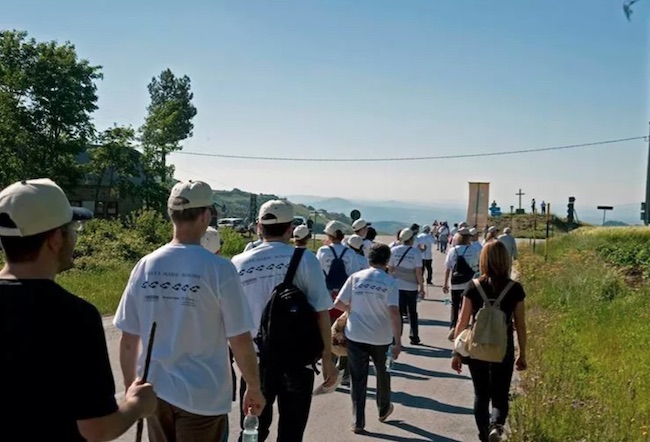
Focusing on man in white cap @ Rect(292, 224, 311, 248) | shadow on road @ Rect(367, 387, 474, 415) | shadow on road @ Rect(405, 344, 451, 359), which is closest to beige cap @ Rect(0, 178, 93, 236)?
man in white cap @ Rect(292, 224, 311, 248)

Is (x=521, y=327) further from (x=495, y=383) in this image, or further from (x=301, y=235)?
(x=301, y=235)

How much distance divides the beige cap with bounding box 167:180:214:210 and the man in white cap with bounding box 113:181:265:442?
0.60 ft

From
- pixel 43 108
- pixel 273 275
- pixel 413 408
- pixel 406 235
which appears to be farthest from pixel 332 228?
pixel 43 108

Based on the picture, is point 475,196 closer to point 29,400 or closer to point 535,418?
point 535,418

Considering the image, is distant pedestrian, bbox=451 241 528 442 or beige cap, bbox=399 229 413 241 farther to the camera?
beige cap, bbox=399 229 413 241

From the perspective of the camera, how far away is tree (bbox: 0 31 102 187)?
129ft

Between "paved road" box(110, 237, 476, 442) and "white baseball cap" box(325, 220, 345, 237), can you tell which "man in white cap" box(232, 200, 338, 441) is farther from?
"white baseball cap" box(325, 220, 345, 237)

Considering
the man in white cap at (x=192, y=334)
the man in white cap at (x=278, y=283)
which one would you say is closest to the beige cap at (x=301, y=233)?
the man in white cap at (x=278, y=283)

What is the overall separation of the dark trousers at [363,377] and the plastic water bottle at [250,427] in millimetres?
2855

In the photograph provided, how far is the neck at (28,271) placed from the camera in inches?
96.9

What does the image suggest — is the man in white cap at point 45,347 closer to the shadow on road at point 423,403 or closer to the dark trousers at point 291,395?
the dark trousers at point 291,395

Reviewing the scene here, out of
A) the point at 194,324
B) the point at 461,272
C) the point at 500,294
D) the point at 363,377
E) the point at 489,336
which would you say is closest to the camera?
the point at 194,324

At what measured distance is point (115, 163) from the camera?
45062 millimetres

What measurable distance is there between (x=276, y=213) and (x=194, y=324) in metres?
1.41
